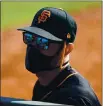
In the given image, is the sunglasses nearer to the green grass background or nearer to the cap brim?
the cap brim

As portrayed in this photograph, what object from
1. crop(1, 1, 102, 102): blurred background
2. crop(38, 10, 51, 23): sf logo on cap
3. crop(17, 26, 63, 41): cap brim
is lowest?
crop(1, 1, 102, 102): blurred background

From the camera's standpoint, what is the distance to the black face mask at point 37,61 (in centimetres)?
186

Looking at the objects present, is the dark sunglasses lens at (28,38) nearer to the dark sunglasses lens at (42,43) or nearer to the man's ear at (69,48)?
the dark sunglasses lens at (42,43)

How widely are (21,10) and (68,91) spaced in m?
8.21

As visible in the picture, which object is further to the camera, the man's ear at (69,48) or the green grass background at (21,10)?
the green grass background at (21,10)

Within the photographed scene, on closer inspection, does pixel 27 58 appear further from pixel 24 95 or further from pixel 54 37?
pixel 24 95

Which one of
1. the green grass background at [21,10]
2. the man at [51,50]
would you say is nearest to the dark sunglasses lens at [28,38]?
the man at [51,50]

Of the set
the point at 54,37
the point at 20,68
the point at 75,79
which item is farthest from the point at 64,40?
the point at 20,68

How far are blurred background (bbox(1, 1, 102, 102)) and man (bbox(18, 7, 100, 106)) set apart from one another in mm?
5595

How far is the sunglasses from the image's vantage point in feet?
5.68

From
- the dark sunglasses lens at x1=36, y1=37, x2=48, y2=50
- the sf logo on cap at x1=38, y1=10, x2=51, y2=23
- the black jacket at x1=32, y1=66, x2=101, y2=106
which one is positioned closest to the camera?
the black jacket at x1=32, y1=66, x2=101, y2=106

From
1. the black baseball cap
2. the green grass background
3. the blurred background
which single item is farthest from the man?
the green grass background

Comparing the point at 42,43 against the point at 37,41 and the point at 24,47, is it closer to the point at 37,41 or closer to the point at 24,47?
the point at 37,41

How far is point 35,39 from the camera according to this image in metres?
1.77
